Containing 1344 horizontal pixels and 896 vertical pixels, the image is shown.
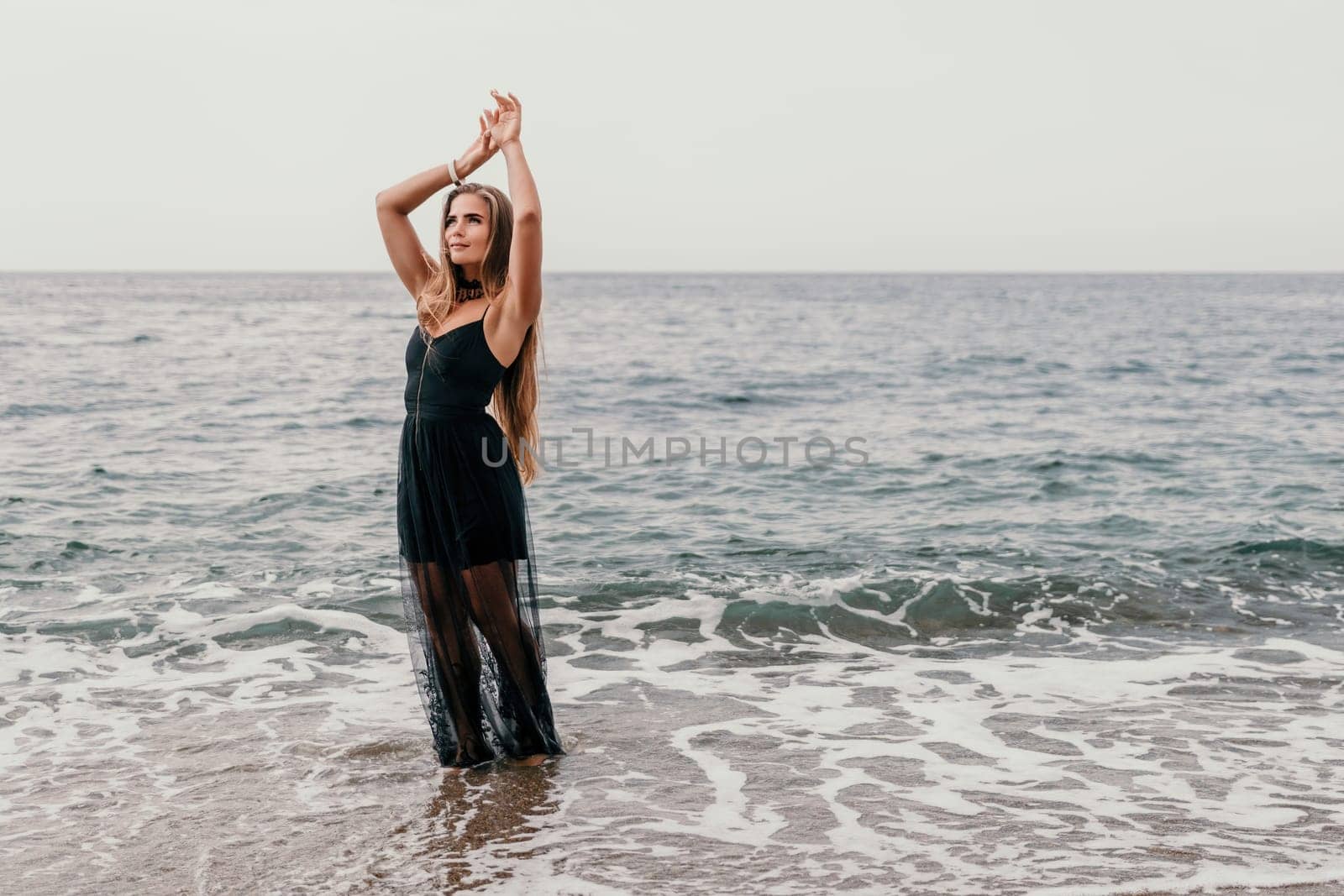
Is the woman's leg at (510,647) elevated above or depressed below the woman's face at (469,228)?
below

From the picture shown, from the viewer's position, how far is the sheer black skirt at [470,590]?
177 inches

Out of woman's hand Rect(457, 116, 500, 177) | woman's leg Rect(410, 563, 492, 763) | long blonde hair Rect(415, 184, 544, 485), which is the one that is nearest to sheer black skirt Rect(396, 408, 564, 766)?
woman's leg Rect(410, 563, 492, 763)

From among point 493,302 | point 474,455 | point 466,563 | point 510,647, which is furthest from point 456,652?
point 493,302

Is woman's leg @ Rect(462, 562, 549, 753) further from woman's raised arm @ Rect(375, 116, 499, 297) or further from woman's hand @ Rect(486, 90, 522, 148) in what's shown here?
woman's hand @ Rect(486, 90, 522, 148)

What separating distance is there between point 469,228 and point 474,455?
2.86 ft

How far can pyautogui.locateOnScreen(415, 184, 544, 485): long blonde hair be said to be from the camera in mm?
4344

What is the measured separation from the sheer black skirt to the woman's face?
0.62 meters

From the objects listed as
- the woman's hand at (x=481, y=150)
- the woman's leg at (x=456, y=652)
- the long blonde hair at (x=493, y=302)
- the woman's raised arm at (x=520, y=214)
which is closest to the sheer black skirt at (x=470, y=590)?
the woman's leg at (x=456, y=652)

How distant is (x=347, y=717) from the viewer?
5664 mm

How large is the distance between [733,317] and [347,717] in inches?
2040

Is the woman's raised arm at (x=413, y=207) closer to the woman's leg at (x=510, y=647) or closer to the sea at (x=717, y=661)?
the sea at (x=717, y=661)

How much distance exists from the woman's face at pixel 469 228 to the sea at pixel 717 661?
85 centimetres

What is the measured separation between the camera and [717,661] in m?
6.86

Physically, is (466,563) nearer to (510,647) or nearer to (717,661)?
(510,647)
